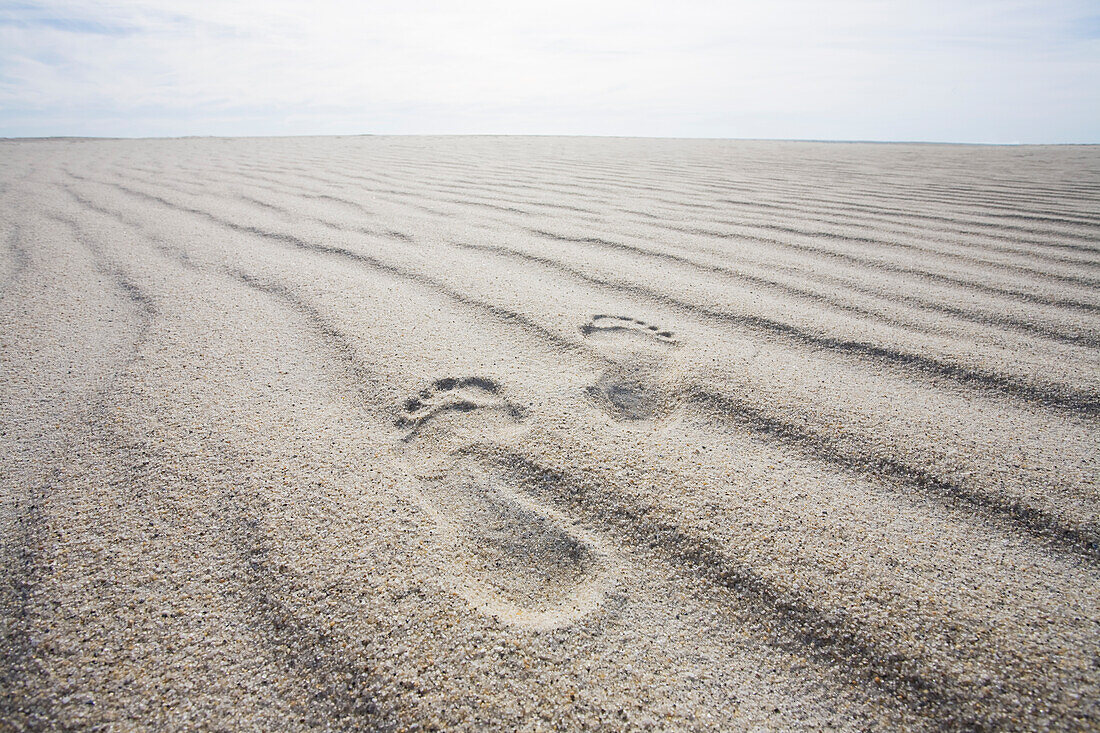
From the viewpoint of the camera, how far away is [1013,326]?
1292mm

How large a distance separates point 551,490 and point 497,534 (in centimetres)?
11

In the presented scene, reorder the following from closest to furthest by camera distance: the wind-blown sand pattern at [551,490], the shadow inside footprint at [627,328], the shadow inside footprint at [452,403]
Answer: the wind-blown sand pattern at [551,490]
the shadow inside footprint at [452,403]
the shadow inside footprint at [627,328]

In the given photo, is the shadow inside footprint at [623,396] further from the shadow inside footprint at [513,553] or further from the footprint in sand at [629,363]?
the shadow inside footprint at [513,553]

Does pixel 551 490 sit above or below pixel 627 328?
below

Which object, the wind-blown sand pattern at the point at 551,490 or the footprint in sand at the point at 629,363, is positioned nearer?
the wind-blown sand pattern at the point at 551,490

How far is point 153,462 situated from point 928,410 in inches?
52.9

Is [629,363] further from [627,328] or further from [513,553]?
[513,553]

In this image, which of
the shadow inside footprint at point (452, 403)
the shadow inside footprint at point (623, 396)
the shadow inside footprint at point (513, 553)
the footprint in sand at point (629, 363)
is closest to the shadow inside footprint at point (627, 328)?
the footprint in sand at point (629, 363)

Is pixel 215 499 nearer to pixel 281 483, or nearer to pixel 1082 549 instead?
pixel 281 483

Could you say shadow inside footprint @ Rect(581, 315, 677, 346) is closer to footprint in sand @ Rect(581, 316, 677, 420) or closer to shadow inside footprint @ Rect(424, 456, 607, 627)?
footprint in sand @ Rect(581, 316, 677, 420)

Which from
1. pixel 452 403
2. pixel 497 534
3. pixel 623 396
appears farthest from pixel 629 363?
pixel 497 534

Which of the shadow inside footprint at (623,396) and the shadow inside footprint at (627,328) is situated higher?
the shadow inside footprint at (627,328)

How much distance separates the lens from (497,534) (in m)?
0.74

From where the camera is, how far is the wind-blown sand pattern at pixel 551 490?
1.83 ft
